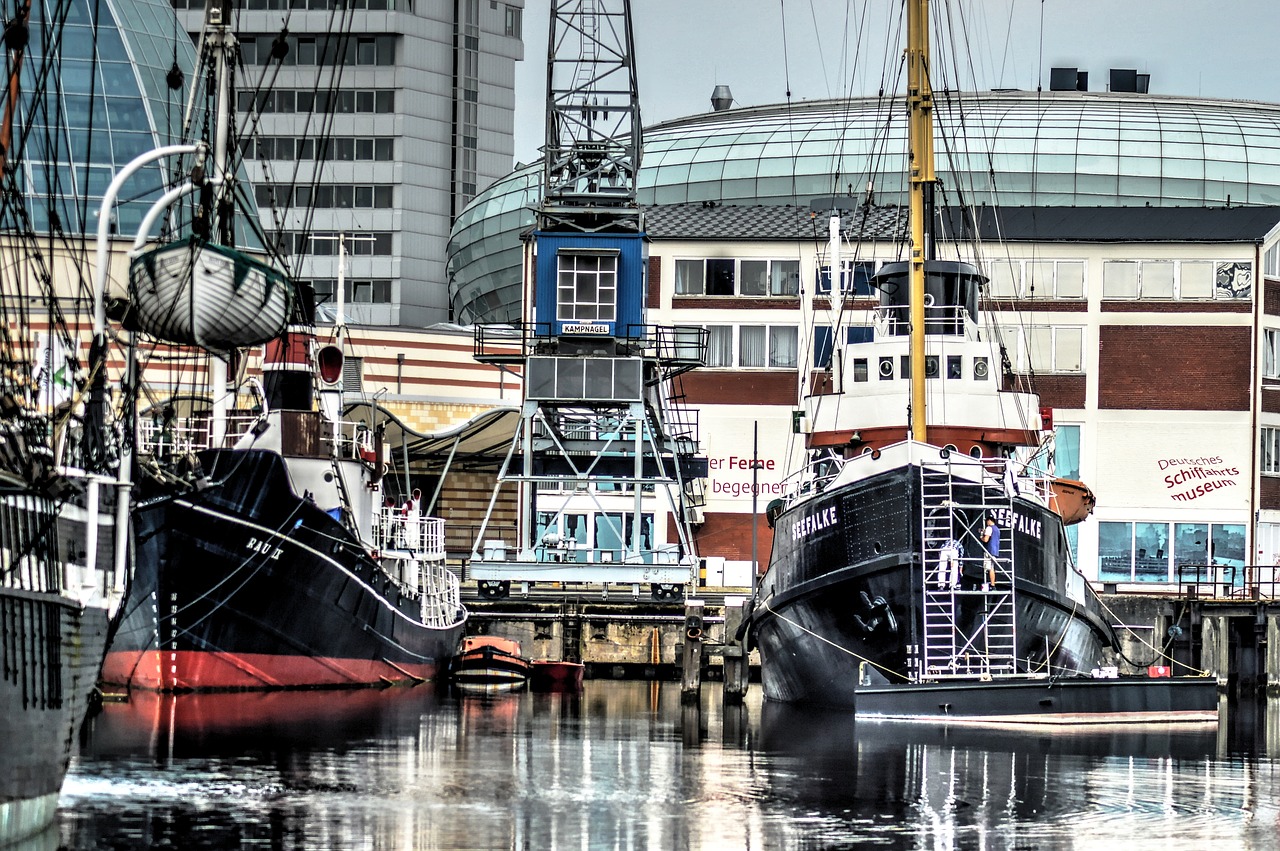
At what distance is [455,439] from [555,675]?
2201 centimetres

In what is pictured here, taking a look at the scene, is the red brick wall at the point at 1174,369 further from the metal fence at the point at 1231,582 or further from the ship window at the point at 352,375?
the ship window at the point at 352,375

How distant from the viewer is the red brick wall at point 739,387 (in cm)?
7825

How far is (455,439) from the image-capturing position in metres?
79.5

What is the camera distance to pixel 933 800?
3050 centimetres

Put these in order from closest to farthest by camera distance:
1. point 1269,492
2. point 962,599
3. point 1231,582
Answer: point 962,599
point 1231,582
point 1269,492

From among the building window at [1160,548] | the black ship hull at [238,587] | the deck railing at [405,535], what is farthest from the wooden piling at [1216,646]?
the black ship hull at [238,587]

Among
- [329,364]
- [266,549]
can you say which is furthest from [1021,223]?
[266,549]

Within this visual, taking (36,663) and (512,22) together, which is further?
(512,22)

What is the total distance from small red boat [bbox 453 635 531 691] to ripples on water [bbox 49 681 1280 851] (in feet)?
39.0

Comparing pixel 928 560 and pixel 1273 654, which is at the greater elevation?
pixel 928 560

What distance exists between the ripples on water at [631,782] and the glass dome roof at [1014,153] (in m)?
48.9

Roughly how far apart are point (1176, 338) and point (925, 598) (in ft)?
123

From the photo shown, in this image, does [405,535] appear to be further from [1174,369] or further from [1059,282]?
[1174,369]

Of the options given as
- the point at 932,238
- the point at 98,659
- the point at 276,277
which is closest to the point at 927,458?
the point at 932,238
